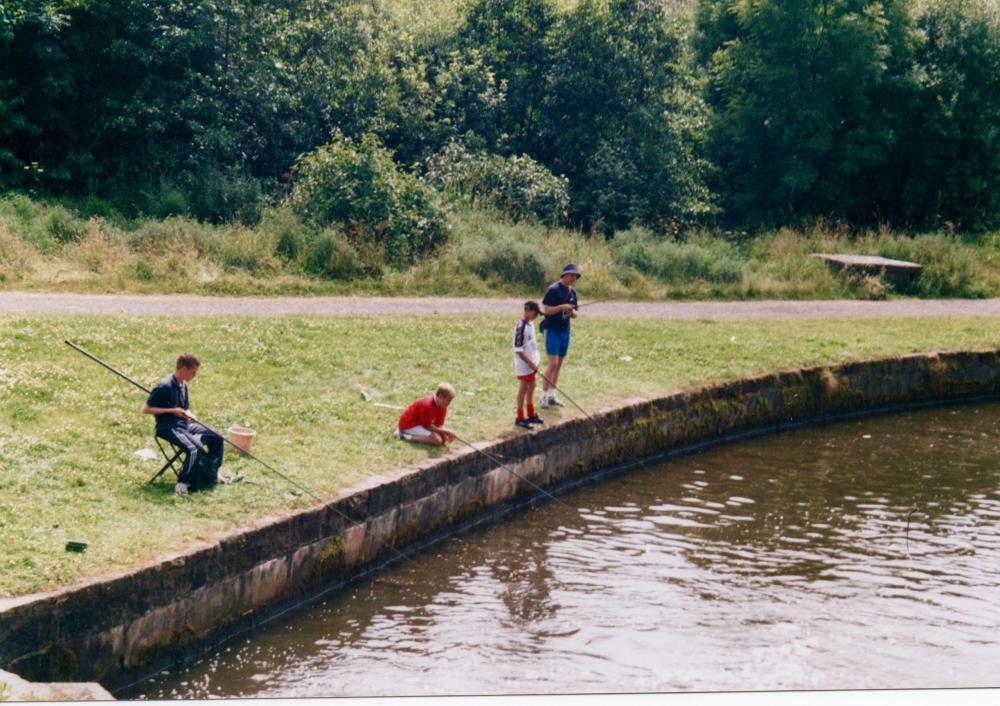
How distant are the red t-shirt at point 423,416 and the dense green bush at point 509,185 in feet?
43.3

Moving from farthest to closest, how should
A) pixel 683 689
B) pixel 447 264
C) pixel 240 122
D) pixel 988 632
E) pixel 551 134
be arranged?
pixel 551 134 < pixel 240 122 < pixel 447 264 < pixel 988 632 < pixel 683 689

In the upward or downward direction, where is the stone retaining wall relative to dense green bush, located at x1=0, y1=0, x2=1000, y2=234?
downward

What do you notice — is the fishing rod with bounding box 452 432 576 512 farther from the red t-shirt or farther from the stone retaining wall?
the red t-shirt

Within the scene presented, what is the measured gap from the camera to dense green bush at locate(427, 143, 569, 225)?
26391 millimetres

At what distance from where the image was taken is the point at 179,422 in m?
10.9

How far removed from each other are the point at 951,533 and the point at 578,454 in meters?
4.16

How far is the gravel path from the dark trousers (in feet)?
22.9

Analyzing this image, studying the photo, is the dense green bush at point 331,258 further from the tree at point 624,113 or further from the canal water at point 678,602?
the canal water at point 678,602

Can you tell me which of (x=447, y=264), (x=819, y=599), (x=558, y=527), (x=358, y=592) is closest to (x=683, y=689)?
(x=819, y=599)

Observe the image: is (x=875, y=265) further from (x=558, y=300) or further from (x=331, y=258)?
(x=558, y=300)

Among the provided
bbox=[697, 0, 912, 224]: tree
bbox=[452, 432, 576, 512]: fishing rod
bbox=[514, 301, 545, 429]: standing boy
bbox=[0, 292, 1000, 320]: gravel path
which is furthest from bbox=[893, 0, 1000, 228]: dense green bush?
bbox=[452, 432, 576, 512]: fishing rod

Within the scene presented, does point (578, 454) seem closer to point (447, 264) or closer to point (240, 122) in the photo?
point (447, 264)

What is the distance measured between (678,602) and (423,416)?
3.52 meters

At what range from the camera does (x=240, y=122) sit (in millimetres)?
27594
